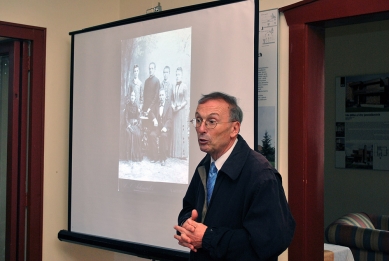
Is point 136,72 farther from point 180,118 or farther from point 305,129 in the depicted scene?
point 305,129

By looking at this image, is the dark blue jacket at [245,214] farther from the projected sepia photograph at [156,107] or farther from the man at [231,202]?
the projected sepia photograph at [156,107]

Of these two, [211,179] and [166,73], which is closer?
[211,179]

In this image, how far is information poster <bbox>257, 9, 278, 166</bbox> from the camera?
2.75 m

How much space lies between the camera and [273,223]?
1643mm

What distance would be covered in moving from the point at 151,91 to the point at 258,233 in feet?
5.76

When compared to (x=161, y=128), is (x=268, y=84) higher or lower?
higher

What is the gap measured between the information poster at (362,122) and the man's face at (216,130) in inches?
154

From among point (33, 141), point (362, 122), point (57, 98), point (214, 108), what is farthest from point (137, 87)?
point (362, 122)

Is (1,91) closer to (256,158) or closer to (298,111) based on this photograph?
(298,111)

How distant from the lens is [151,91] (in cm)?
320

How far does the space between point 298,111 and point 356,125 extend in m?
3.17

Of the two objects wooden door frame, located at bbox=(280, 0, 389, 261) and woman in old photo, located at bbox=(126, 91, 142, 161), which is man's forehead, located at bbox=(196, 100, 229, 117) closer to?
wooden door frame, located at bbox=(280, 0, 389, 261)

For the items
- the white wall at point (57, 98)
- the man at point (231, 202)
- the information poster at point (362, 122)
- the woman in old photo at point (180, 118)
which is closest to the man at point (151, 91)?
the woman in old photo at point (180, 118)

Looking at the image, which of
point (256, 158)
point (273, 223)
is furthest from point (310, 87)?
point (273, 223)
